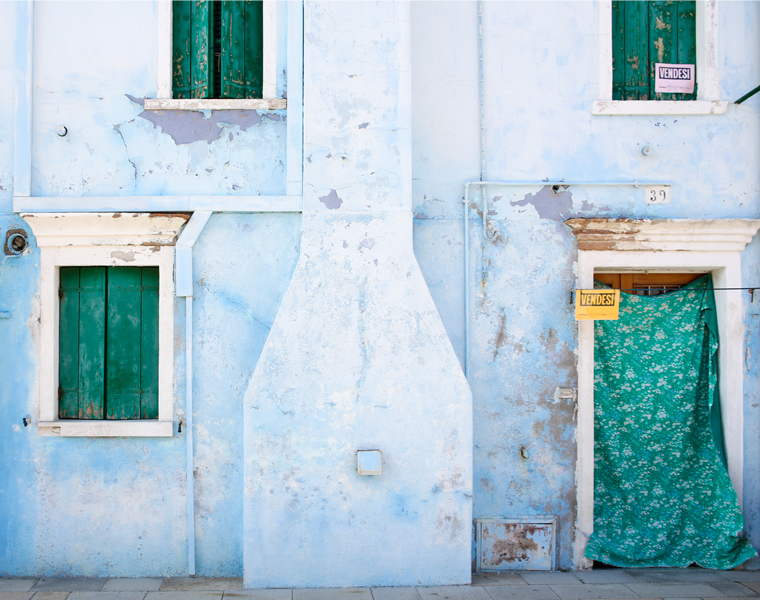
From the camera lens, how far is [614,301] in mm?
5211

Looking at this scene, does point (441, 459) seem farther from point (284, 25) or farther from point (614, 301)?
point (284, 25)

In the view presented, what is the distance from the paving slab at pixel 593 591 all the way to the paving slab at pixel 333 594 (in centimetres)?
168

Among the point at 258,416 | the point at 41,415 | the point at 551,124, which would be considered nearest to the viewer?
the point at 258,416

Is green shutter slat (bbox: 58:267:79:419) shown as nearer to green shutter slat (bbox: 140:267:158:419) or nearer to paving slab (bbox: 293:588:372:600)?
green shutter slat (bbox: 140:267:158:419)

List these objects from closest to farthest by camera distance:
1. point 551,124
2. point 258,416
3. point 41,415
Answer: point 258,416
point 41,415
point 551,124

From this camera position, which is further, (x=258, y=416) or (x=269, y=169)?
(x=269, y=169)

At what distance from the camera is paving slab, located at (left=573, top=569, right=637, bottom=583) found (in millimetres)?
5125

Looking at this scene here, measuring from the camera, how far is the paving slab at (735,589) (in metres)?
4.88

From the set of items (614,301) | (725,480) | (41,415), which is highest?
(614,301)

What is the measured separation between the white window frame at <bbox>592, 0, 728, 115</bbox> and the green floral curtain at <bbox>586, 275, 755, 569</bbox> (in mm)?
1769

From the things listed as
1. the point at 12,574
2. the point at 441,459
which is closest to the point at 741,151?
the point at 441,459

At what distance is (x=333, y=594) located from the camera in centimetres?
471

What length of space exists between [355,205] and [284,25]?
192 cm

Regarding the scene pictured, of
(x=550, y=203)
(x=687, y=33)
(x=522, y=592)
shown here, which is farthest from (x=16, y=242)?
(x=687, y=33)
